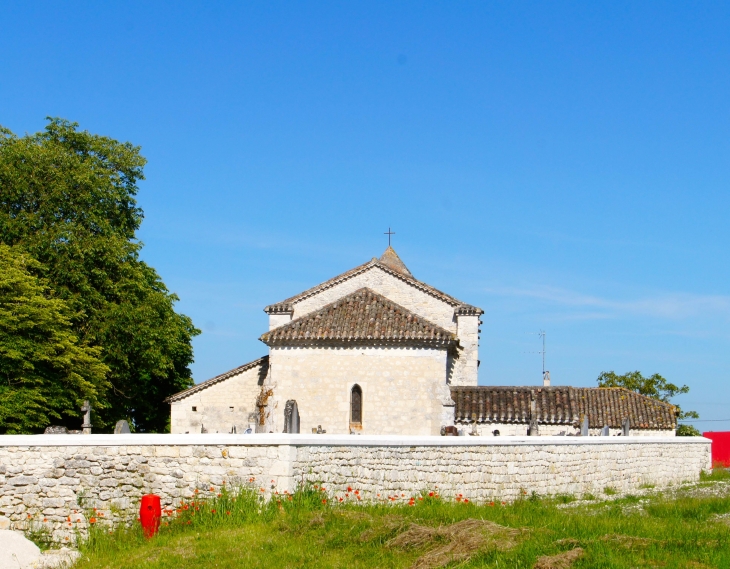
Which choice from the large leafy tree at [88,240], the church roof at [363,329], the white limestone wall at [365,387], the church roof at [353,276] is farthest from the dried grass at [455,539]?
the large leafy tree at [88,240]

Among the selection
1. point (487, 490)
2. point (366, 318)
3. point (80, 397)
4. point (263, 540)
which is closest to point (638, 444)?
point (487, 490)

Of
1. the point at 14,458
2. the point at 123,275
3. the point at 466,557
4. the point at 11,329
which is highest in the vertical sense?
the point at 123,275

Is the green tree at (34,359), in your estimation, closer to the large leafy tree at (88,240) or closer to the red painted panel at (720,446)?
the large leafy tree at (88,240)

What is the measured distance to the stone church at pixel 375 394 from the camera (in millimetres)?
29938

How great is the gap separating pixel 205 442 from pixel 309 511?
228 cm

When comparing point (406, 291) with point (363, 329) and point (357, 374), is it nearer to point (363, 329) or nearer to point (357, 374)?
point (363, 329)

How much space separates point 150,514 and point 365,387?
1673 cm

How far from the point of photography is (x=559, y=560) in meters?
10.8

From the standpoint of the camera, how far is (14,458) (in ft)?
48.2

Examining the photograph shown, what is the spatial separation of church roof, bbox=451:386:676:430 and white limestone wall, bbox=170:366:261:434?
7.87 metres

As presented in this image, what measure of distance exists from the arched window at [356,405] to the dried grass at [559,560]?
19.3 metres

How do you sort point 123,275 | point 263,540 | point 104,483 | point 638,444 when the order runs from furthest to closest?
point 123,275 < point 638,444 < point 104,483 < point 263,540

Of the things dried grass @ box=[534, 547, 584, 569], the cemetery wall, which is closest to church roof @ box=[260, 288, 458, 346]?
the cemetery wall

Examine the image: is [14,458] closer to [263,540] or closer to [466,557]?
[263,540]
